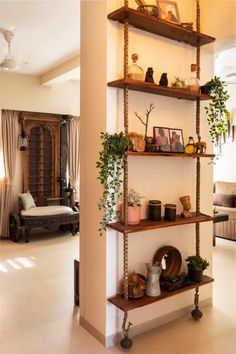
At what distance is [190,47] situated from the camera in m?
2.84

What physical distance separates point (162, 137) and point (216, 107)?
0.58m

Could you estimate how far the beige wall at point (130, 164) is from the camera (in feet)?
7.82

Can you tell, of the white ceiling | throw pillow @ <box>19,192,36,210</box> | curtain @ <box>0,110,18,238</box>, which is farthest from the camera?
curtain @ <box>0,110,18,238</box>

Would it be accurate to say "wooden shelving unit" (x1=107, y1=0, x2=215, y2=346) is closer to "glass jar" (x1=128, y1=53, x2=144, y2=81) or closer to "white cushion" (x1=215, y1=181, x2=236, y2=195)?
"glass jar" (x1=128, y1=53, x2=144, y2=81)

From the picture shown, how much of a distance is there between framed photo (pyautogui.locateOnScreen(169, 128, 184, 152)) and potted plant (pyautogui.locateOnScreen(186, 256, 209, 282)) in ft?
3.14

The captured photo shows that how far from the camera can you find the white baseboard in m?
2.44

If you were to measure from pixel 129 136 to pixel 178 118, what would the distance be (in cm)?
69

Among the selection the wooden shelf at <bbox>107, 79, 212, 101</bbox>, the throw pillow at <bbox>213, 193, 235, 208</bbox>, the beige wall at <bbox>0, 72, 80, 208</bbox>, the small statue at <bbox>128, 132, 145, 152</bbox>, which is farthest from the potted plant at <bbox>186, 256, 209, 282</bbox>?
the beige wall at <bbox>0, 72, 80, 208</bbox>

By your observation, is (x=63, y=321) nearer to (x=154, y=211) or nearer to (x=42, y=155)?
(x=154, y=211)

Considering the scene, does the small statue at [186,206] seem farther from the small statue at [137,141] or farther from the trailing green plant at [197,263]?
the small statue at [137,141]

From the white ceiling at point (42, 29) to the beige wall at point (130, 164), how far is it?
907mm

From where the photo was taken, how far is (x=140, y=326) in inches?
102

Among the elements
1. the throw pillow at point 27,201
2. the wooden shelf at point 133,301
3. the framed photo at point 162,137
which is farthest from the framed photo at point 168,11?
the throw pillow at point 27,201

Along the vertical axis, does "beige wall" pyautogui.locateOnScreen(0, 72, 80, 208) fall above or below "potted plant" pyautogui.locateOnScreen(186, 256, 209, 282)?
above
